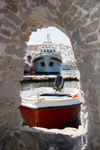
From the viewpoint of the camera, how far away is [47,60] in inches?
1040

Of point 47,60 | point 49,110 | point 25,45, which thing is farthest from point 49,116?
point 47,60

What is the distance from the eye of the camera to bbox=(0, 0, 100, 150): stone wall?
70.7 inches

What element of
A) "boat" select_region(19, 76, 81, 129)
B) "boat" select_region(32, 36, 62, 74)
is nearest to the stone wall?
"boat" select_region(19, 76, 81, 129)

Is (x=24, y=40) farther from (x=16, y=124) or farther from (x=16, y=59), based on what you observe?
(x=16, y=124)

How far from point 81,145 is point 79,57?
168 cm

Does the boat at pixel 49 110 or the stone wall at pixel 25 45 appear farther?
the boat at pixel 49 110

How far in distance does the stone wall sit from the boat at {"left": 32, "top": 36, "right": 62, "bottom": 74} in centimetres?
2316

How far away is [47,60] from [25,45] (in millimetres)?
23731

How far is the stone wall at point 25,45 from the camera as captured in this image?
180 centimetres

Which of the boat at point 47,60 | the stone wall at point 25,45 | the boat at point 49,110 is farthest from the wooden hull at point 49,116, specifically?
the boat at point 47,60

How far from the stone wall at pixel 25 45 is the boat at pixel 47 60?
23.2 metres

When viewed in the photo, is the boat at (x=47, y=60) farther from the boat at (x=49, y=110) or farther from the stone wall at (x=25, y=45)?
the stone wall at (x=25, y=45)

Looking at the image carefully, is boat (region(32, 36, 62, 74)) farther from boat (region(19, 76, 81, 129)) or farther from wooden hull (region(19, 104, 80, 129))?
wooden hull (region(19, 104, 80, 129))

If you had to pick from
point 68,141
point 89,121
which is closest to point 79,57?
point 89,121
